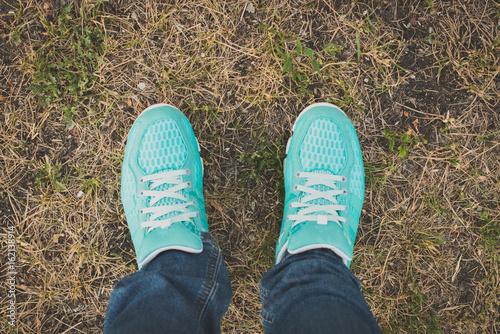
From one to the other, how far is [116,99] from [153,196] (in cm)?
57

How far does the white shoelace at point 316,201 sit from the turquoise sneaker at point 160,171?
509 millimetres

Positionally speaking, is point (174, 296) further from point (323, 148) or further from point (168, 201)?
point (323, 148)

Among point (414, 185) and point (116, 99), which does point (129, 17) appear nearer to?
point (116, 99)

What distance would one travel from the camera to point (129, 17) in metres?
1.76

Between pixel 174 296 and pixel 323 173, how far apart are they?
0.96m

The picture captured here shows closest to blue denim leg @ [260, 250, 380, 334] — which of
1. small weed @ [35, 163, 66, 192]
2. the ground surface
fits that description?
the ground surface

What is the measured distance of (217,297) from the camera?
1.43 metres

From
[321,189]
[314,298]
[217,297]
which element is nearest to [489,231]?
[321,189]

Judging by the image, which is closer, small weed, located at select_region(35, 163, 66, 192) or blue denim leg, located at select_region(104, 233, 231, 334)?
blue denim leg, located at select_region(104, 233, 231, 334)

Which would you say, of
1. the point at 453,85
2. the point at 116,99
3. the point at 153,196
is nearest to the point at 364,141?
the point at 453,85

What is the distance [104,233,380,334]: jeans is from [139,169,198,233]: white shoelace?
15 cm

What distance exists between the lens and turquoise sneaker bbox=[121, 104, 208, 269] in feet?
5.49

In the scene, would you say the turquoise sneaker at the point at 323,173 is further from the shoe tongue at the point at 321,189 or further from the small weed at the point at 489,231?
the small weed at the point at 489,231

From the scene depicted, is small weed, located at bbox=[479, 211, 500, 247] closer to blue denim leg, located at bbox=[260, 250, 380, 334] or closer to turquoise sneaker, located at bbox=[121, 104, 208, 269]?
blue denim leg, located at bbox=[260, 250, 380, 334]
